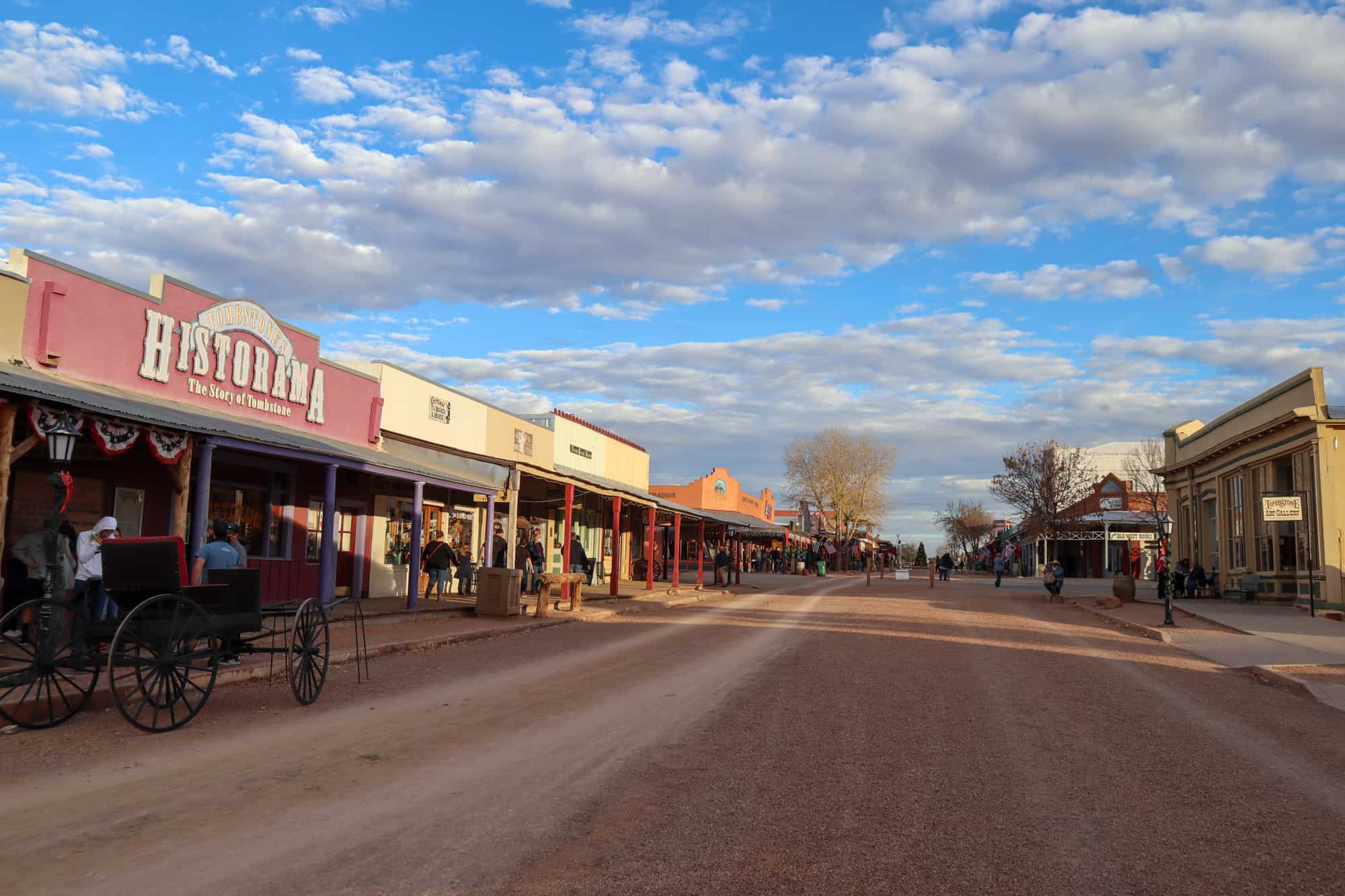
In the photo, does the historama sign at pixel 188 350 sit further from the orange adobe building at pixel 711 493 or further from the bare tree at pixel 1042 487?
the orange adobe building at pixel 711 493

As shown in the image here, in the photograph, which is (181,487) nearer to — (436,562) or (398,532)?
(436,562)

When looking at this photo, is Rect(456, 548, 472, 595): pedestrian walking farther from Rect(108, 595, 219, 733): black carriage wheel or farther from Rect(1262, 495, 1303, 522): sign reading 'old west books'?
Rect(1262, 495, 1303, 522): sign reading 'old west books'

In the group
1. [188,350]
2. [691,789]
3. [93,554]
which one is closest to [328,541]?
[188,350]

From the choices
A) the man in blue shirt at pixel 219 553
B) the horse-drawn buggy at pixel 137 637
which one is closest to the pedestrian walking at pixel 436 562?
the man in blue shirt at pixel 219 553

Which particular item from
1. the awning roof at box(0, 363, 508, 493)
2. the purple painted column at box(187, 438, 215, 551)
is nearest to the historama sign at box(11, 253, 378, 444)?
the awning roof at box(0, 363, 508, 493)

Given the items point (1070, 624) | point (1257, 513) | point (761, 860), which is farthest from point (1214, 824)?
point (1257, 513)

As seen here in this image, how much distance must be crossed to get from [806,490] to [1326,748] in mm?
67216

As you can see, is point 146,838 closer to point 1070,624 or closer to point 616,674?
point 616,674

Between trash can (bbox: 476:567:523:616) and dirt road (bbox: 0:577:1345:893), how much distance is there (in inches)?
314

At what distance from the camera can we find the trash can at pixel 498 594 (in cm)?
2091

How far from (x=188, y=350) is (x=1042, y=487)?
4694cm

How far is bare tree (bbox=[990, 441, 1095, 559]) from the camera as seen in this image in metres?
54.2

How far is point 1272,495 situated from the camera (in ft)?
A: 89.7

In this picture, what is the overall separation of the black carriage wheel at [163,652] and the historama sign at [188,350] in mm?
6906
